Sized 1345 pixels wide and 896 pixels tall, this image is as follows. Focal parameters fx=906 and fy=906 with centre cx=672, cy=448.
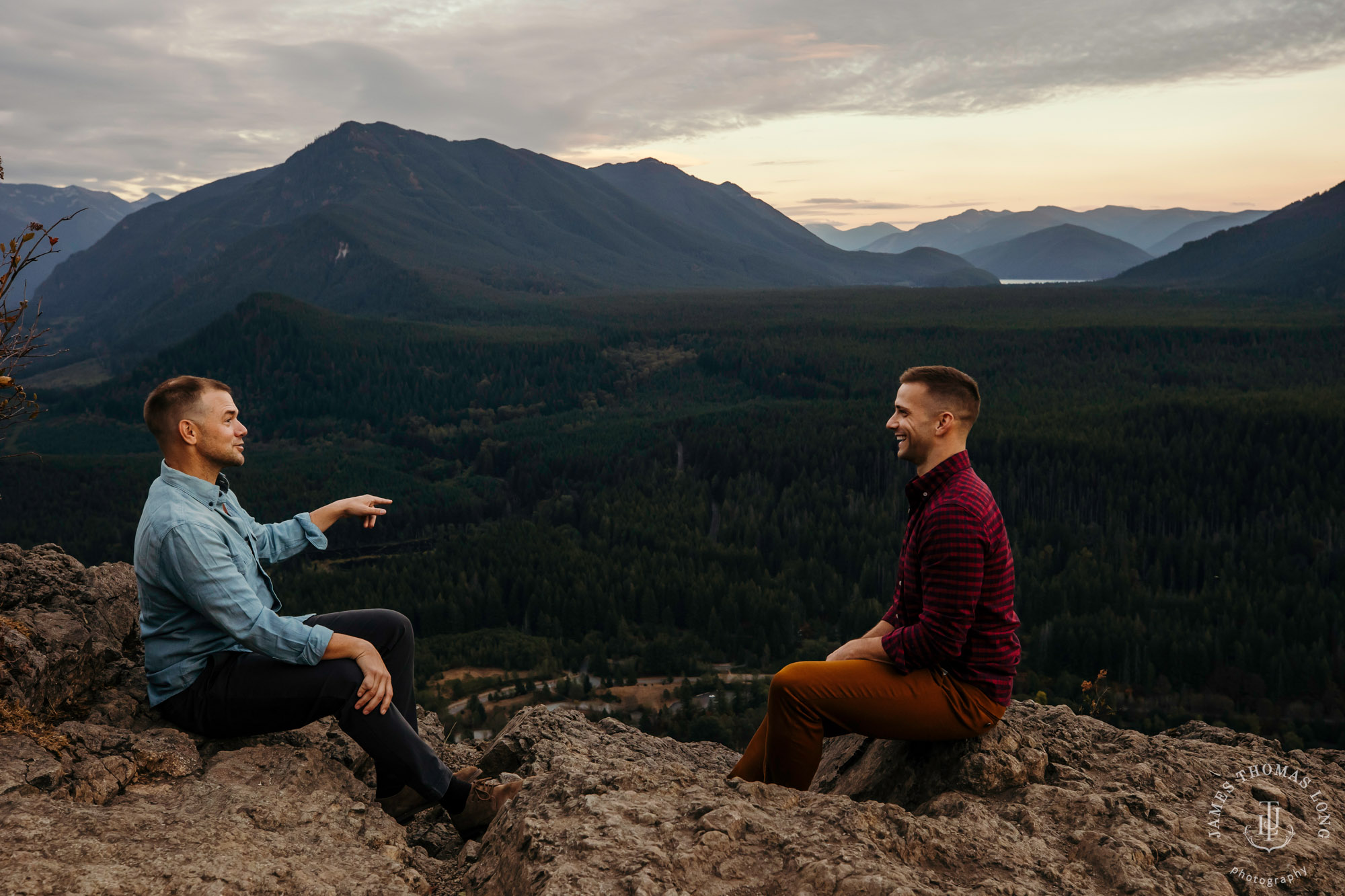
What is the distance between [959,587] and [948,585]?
2.8 inches

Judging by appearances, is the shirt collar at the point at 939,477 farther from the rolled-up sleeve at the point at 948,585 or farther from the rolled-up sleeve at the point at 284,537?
the rolled-up sleeve at the point at 284,537

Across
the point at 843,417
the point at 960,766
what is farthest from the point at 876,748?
the point at 843,417

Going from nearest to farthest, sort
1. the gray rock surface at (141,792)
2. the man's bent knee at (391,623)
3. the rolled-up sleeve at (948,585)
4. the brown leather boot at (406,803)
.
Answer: the gray rock surface at (141,792) → the rolled-up sleeve at (948,585) → the brown leather boot at (406,803) → the man's bent knee at (391,623)

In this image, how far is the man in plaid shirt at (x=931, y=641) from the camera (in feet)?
20.8

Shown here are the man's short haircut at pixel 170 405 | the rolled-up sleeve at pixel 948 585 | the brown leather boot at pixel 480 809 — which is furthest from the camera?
the brown leather boot at pixel 480 809

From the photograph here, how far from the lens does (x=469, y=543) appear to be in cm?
10481

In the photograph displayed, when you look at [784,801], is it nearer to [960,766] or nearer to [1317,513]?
[960,766]

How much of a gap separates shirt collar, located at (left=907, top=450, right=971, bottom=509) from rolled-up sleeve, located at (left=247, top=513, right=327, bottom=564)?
505 centimetres

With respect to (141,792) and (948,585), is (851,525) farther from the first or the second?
(141,792)

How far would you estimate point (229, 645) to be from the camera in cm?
689

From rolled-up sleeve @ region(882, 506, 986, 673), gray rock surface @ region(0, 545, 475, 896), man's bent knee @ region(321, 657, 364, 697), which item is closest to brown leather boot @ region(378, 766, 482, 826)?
gray rock surface @ region(0, 545, 475, 896)

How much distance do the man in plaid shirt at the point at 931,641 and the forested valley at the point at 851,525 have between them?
36117mm

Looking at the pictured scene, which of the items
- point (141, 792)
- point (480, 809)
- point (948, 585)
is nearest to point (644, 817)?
point (480, 809)

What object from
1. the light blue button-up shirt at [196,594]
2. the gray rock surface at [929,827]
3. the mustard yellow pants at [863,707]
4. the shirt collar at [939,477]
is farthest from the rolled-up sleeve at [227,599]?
the shirt collar at [939,477]
